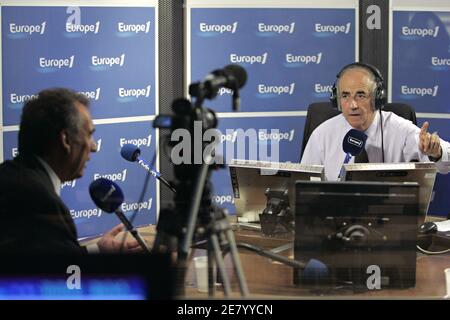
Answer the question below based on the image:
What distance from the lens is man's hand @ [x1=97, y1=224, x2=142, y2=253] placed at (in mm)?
2533

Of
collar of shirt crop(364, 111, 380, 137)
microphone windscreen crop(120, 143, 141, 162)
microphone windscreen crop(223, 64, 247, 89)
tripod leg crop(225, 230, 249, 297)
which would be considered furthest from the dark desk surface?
collar of shirt crop(364, 111, 380, 137)

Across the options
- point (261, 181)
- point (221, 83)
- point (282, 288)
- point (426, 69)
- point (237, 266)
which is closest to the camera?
point (221, 83)

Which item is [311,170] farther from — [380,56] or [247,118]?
[380,56]

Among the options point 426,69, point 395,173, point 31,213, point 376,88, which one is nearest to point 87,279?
point 31,213

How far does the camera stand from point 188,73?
8.45ft

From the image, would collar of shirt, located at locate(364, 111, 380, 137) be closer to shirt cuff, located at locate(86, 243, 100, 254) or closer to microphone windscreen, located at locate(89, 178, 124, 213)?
microphone windscreen, located at locate(89, 178, 124, 213)

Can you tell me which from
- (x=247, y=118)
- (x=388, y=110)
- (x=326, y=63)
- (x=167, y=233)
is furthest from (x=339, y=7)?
(x=167, y=233)

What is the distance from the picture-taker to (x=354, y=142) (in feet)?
10.0

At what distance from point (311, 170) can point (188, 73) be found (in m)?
0.61

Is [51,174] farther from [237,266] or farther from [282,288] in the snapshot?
[282,288]

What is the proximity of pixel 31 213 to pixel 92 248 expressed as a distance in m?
0.20

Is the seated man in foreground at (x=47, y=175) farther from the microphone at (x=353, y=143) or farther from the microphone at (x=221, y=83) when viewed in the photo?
the microphone at (x=353, y=143)

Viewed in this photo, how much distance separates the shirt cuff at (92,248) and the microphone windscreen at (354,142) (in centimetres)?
97

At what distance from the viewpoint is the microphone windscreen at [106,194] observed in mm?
2623
